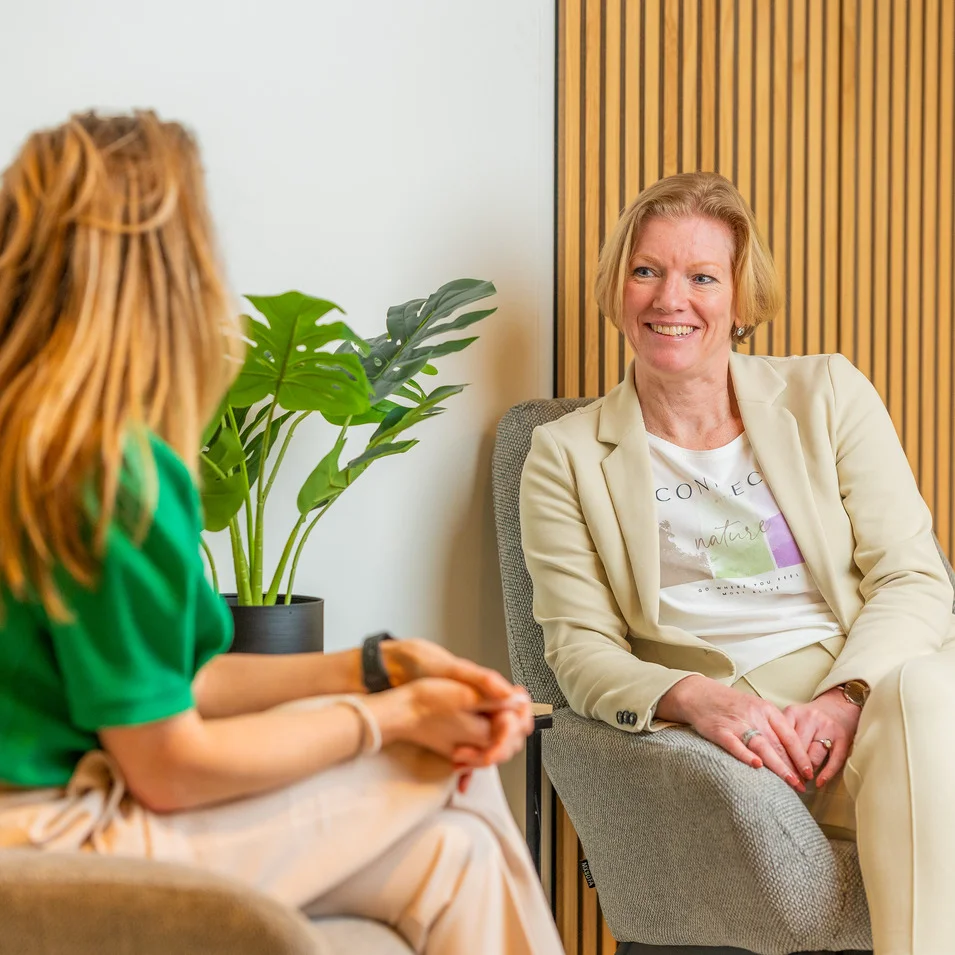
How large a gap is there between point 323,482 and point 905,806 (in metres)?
1.04

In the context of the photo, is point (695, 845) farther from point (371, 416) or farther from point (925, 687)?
point (371, 416)

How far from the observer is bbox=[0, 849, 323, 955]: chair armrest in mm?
750

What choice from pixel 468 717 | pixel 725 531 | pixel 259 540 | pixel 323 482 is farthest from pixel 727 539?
pixel 468 717

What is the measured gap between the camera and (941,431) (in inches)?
125

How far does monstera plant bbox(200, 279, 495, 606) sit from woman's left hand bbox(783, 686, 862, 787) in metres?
0.79

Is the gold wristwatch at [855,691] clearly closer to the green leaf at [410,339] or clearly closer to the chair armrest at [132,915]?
the green leaf at [410,339]

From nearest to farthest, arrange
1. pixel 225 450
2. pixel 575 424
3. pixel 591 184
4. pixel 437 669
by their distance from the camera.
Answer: pixel 437 669 < pixel 225 450 < pixel 575 424 < pixel 591 184

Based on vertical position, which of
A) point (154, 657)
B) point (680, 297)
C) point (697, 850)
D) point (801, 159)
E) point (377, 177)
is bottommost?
point (697, 850)

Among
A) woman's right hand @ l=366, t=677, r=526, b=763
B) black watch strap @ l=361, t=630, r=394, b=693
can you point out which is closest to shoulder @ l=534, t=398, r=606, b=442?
black watch strap @ l=361, t=630, r=394, b=693

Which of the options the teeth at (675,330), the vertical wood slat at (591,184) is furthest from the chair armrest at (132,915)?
the vertical wood slat at (591,184)

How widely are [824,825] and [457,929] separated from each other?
93 centimetres

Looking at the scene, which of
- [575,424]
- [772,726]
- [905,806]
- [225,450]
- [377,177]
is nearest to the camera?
[905,806]

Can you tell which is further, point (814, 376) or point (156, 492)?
point (814, 376)

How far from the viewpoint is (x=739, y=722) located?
1754 millimetres
